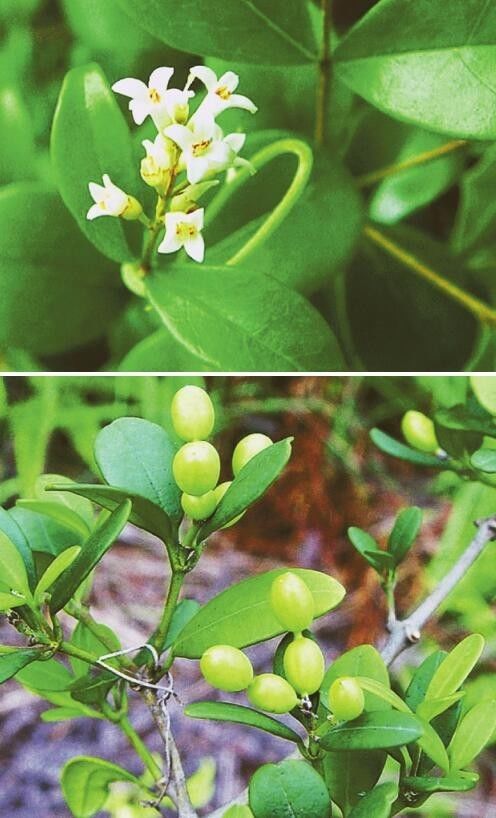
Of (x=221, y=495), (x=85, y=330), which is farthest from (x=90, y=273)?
(x=221, y=495)

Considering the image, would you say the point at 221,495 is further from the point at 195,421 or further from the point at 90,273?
the point at 90,273

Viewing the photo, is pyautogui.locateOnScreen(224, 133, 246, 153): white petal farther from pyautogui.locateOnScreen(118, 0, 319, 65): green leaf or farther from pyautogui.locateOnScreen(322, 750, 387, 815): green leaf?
pyautogui.locateOnScreen(322, 750, 387, 815): green leaf

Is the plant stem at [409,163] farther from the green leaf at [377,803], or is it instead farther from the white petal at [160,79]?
the green leaf at [377,803]

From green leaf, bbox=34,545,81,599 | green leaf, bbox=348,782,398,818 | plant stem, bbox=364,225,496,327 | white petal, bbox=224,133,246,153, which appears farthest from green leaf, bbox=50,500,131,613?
plant stem, bbox=364,225,496,327

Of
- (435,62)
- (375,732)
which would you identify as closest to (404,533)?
(375,732)

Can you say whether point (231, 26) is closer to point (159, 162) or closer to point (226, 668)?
point (159, 162)

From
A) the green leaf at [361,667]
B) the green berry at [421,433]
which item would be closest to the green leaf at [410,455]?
the green berry at [421,433]
